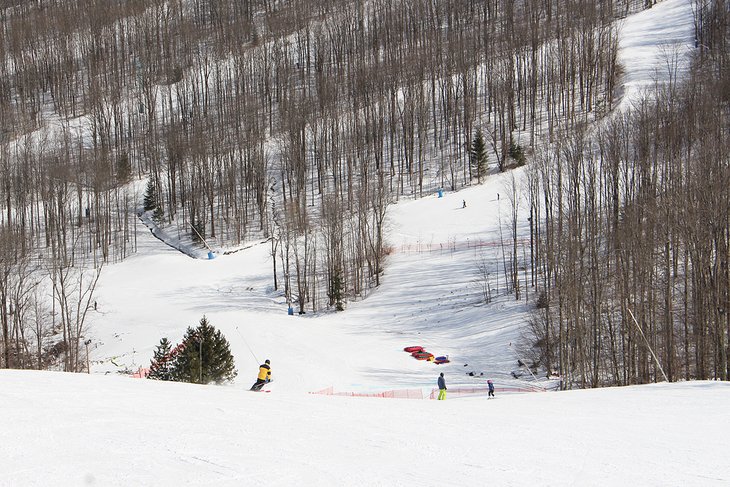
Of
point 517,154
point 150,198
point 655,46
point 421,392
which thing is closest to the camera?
point 421,392

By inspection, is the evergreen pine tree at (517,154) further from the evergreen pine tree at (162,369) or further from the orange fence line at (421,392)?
the evergreen pine tree at (162,369)

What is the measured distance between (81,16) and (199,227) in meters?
80.8

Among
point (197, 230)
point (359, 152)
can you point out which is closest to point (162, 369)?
point (197, 230)

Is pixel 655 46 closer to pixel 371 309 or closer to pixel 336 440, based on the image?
pixel 371 309

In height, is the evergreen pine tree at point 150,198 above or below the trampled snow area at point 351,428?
above

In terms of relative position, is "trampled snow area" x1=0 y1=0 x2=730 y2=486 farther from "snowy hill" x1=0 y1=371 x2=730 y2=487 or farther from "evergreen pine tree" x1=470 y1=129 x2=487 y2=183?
"evergreen pine tree" x1=470 y1=129 x2=487 y2=183

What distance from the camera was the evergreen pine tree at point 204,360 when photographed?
2488 cm

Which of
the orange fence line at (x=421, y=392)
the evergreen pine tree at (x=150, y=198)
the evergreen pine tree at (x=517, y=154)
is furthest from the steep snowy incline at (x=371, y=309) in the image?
the evergreen pine tree at (x=150, y=198)

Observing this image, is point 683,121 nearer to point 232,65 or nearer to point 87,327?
point 87,327

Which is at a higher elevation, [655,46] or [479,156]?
[655,46]

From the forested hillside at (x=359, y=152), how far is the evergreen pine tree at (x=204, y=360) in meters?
10.5

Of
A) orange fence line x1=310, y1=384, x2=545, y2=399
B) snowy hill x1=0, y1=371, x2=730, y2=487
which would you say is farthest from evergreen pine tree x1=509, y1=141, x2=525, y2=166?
snowy hill x1=0, y1=371, x2=730, y2=487

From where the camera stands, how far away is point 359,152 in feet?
243

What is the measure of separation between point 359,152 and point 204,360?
50914 millimetres
